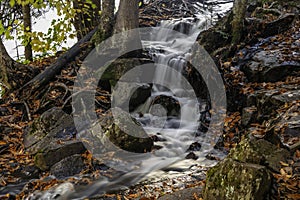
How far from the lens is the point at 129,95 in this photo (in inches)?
282

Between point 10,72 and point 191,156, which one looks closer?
point 191,156

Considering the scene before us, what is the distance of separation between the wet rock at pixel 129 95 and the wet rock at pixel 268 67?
267cm

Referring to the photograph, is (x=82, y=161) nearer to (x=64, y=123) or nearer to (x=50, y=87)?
(x=64, y=123)

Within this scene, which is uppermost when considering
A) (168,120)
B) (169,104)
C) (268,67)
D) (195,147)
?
(268,67)

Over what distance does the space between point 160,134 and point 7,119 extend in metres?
3.83

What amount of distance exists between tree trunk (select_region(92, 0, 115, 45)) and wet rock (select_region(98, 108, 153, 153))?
10.5ft

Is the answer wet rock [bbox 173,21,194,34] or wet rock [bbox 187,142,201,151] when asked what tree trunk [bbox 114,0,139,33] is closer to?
wet rock [bbox 173,21,194,34]

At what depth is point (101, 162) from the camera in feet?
17.8

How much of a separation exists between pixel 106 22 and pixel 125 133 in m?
4.11

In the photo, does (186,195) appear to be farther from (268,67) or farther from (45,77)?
(45,77)

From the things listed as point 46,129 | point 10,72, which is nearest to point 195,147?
point 46,129

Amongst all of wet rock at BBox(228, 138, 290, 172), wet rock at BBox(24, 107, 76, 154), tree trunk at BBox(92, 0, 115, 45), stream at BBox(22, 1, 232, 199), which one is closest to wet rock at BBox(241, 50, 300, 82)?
stream at BBox(22, 1, 232, 199)

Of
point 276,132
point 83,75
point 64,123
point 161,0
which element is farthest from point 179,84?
point 161,0

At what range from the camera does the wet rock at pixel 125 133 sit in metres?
5.63
